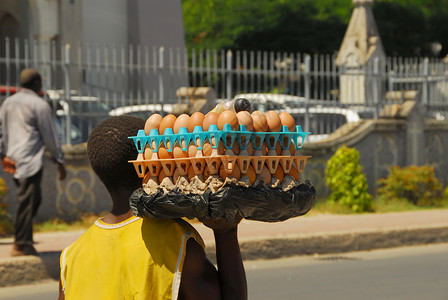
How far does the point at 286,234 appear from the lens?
10.3 m

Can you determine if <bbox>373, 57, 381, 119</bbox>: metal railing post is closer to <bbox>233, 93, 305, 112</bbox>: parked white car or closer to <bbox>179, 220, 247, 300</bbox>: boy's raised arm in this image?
<bbox>233, 93, 305, 112</bbox>: parked white car

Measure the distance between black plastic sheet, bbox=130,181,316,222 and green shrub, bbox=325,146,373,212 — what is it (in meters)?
11.4

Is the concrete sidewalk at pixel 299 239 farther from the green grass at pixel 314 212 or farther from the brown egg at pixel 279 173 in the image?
the brown egg at pixel 279 173

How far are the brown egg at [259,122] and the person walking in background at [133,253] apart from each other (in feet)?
0.94

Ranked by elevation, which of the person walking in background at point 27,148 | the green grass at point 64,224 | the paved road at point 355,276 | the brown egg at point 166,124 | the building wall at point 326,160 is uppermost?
the brown egg at point 166,124

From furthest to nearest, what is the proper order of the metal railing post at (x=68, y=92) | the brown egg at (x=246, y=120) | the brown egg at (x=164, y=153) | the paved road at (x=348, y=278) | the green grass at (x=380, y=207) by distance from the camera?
the green grass at (x=380, y=207), the metal railing post at (x=68, y=92), the paved road at (x=348, y=278), the brown egg at (x=164, y=153), the brown egg at (x=246, y=120)

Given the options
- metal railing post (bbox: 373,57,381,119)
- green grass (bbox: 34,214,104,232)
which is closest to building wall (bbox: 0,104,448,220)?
green grass (bbox: 34,214,104,232)

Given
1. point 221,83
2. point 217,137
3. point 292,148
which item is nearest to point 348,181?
point 221,83

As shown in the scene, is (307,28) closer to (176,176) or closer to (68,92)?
(68,92)

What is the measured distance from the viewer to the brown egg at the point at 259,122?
246 cm

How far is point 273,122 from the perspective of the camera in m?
2.48

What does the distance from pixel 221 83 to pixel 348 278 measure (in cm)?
745

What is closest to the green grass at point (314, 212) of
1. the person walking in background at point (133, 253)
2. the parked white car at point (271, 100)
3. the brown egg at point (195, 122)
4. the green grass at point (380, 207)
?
the green grass at point (380, 207)

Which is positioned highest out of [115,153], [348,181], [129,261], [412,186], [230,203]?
[115,153]
